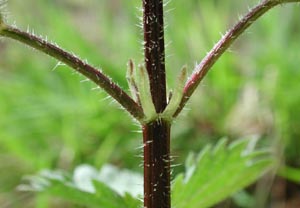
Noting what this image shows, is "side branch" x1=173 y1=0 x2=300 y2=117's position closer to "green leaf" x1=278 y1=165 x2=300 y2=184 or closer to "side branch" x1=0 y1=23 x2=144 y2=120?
"side branch" x1=0 y1=23 x2=144 y2=120

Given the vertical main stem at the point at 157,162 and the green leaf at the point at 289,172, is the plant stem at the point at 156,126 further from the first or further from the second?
the green leaf at the point at 289,172

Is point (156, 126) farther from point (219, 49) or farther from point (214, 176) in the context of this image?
point (214, 176)

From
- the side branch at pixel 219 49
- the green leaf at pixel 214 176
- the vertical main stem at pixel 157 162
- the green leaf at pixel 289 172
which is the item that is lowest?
the green leaf at pixel 289 172

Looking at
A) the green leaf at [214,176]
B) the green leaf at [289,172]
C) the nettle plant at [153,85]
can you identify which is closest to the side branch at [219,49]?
the nettle plant at [153,85]

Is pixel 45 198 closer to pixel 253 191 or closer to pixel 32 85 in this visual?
pixel 253 191

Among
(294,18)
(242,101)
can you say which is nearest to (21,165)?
(242,101)

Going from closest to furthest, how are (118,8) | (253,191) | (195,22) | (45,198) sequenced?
(45,198), (253,191), (195,22), (118,8)

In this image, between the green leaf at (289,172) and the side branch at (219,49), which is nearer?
the side branch at (219,49)

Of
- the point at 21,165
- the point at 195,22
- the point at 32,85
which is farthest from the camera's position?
the point at 195,22
